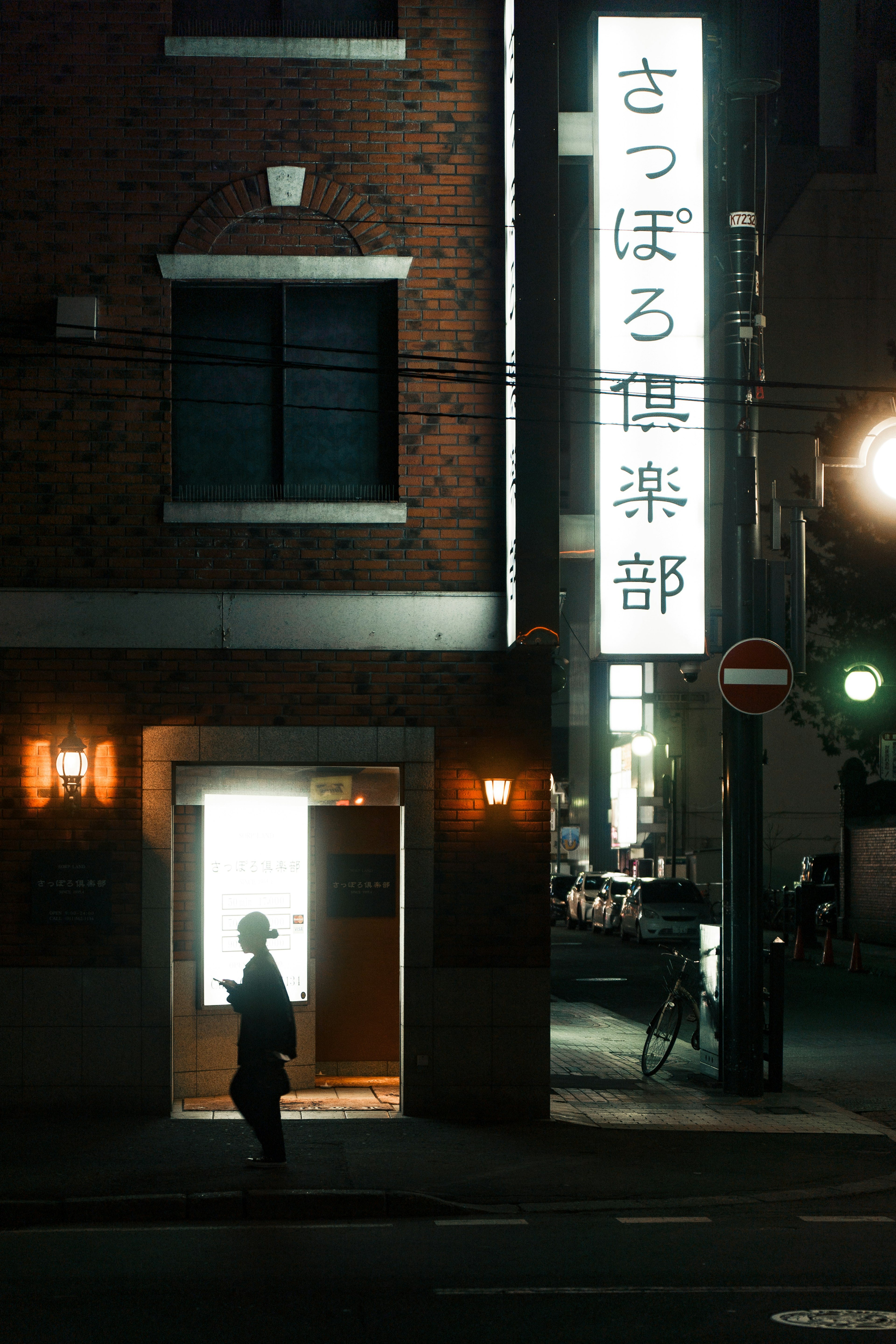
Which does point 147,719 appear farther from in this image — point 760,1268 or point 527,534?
point 760,1268

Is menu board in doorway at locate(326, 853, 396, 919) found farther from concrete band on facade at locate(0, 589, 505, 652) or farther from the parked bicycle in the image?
the parked bicycle

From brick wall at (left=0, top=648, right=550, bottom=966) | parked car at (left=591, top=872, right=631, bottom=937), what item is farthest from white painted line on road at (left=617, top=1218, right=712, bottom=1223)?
parked car at (left=591, top=872, right=631, bottom=937)

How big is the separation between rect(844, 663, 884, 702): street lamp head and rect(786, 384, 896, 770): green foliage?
8249mm

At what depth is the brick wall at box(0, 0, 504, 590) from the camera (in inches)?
481

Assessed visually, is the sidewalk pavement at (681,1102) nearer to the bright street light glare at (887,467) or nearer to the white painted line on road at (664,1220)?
the white painted line on road at (664,1220)

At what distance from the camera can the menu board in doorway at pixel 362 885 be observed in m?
13.9

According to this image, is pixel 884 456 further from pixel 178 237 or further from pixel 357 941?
pixel 357 941

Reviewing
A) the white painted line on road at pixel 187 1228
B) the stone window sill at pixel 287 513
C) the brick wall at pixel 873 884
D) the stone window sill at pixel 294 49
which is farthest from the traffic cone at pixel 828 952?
the white painted line on road at pixel 187 1228

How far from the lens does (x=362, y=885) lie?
13906 mm

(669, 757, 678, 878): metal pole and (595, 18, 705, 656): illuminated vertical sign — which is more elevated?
(595, 18, 705, 656): illuminated vertical sign

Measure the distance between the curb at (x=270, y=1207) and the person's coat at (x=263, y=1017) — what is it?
1091 mm

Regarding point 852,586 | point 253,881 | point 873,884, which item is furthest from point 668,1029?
point 873,884

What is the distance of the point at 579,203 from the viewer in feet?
114

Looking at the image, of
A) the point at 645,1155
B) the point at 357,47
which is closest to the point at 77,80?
the point at 357,47
